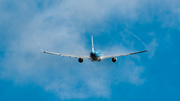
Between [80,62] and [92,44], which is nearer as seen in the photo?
[80,62]

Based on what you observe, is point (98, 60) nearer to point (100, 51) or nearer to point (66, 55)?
point (100, 51)

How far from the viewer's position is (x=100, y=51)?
130m

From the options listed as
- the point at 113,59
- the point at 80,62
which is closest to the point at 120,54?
the point at 113,59

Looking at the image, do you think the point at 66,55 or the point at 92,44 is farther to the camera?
the point at 92,44

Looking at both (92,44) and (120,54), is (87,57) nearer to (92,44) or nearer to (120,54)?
(92,44)

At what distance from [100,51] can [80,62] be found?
13253 mm

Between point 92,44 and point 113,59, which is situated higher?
point 92,44

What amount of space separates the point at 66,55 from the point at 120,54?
30754 millimetres

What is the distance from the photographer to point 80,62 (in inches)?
4985

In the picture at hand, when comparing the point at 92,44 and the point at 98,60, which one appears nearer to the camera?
the point at 98,60

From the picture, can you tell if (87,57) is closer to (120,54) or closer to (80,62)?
(80,62)

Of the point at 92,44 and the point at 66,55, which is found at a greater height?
the point at 92,44

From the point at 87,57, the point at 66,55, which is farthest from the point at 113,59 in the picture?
the point at 66,55

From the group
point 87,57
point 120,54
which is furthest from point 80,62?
point 120,54
